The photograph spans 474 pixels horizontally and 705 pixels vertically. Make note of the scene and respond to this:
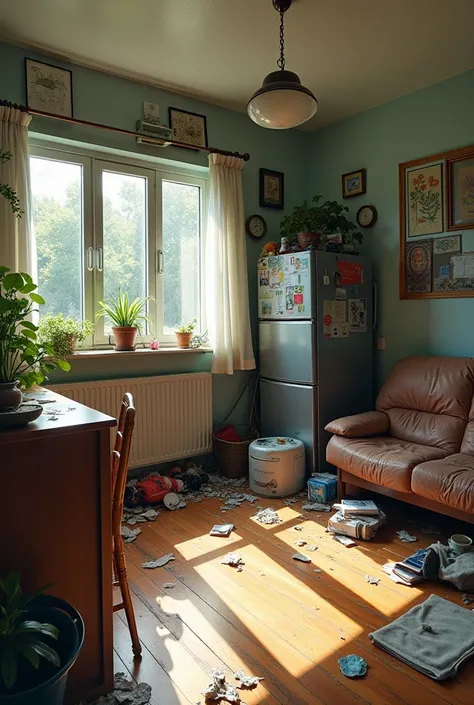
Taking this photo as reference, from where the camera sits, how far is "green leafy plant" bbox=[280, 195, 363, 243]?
147 inches

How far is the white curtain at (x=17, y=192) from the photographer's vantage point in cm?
289

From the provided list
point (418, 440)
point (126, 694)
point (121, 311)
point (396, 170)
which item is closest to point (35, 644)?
point (126, 694)

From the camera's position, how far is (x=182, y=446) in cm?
372

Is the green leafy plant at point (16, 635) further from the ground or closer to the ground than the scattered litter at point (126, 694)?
further from the ground

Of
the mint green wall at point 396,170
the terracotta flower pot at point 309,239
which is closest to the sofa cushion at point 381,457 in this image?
the mint green wall at point 396,170

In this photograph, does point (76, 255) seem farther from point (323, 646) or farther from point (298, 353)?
point (323, 646)

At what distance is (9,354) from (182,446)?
227 cm

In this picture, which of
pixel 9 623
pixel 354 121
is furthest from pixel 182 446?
pixel 354 121

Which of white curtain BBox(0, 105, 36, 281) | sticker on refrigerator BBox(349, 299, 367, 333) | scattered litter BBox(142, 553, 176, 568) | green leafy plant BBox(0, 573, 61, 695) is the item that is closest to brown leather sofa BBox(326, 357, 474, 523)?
sticker on refrigerator BBox(349, 299, 367, 333)

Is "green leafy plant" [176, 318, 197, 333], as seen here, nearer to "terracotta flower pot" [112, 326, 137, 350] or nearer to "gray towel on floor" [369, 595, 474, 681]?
"terracotta flower pot" [112, 326, 137, 350]

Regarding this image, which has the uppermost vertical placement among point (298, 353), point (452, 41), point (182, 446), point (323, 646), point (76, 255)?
point (452, 41)

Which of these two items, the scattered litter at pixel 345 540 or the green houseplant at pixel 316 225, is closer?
the scattered litter at pixel 345 540

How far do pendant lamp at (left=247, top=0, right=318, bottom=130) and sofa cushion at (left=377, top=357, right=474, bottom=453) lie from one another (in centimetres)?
184

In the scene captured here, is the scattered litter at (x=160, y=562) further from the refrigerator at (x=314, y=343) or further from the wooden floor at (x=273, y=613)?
the refrigerator at (x=314, y=343)
